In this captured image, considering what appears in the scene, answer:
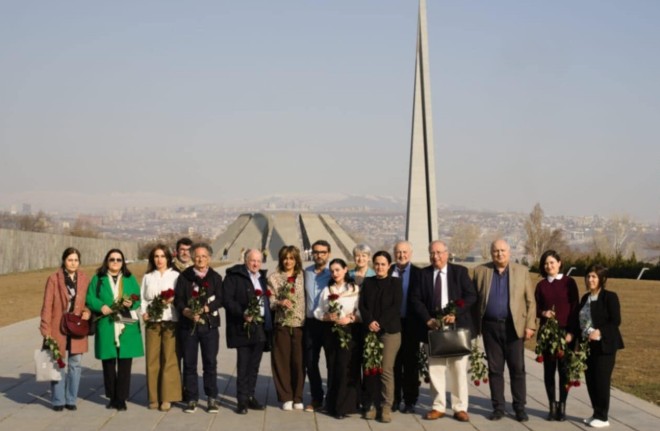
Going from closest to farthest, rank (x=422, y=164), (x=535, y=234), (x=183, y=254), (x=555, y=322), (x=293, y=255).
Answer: (x=555, y=322)
(x=293, y=255)
(x=183, y=254)
(x=422, y=164)
(x=535, y=234)

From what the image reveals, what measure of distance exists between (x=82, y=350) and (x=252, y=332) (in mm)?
A: 1348

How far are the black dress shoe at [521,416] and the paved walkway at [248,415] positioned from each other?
6cm

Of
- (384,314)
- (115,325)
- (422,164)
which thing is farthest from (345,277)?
(422,164)

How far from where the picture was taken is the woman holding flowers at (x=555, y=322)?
288 inches

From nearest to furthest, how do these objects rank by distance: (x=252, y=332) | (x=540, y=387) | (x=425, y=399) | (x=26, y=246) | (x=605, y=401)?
(x=605, y=401), (x=252, y=332), (x=425, y=399), (x=540, y=387), (x=26, y=246)

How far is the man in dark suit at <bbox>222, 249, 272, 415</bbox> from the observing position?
7.68 m

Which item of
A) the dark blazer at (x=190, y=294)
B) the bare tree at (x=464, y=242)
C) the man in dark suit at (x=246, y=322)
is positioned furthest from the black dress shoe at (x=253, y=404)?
the bare tree at (x=464, y=242)

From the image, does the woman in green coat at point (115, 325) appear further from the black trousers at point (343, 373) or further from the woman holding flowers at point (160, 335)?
the black trousers at point (343, 373)

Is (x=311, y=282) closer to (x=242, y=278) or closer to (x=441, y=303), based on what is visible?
(x=242, y=278)

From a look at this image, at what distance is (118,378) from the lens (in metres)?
7.68

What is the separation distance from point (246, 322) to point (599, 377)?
2.69 meters

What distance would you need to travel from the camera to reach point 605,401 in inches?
279

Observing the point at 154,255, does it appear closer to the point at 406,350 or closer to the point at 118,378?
the point at 118,378

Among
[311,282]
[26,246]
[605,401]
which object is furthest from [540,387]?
[26,246]
